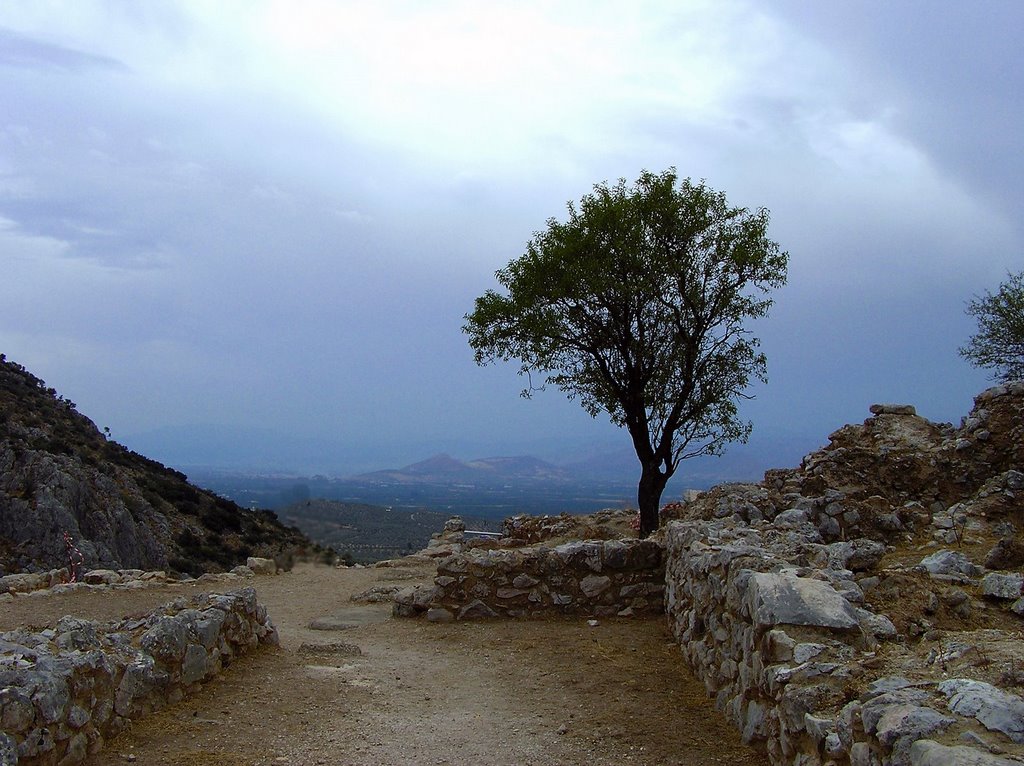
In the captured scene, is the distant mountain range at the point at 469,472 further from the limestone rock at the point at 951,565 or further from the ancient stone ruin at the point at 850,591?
the limestone rock at the point at 951,565

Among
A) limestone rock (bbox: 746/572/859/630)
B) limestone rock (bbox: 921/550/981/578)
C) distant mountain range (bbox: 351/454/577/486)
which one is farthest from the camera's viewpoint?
distant mountain range (bbox: 351/454/577/486)

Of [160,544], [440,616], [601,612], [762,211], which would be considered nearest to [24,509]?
[160,544]

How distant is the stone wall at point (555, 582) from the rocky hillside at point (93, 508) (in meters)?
11.0

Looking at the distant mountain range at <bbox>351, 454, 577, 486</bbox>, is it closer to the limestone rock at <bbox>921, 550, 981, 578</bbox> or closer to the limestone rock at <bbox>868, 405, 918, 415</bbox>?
the limestone rock at <bbox>868, 405, 918, 415</bbox>

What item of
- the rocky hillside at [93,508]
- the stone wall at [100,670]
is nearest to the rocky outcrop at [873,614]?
the stone wall at [100,670]

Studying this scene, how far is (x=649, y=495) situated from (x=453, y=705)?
10.5 m

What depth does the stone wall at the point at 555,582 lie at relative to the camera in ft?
38.5

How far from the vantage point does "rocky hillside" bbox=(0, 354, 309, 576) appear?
2652 cm

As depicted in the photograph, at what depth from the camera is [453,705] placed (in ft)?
26.4

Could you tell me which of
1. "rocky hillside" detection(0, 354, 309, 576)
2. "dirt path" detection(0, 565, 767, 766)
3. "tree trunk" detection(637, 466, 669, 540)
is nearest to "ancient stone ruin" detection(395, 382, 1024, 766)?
"dirt path" detection(0, 565, 767, 766)

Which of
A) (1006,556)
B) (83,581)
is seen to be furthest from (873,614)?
(83,581)

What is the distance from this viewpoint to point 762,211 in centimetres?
1773

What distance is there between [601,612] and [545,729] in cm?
461

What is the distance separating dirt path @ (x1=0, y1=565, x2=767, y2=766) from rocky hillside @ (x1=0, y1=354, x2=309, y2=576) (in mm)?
12738
